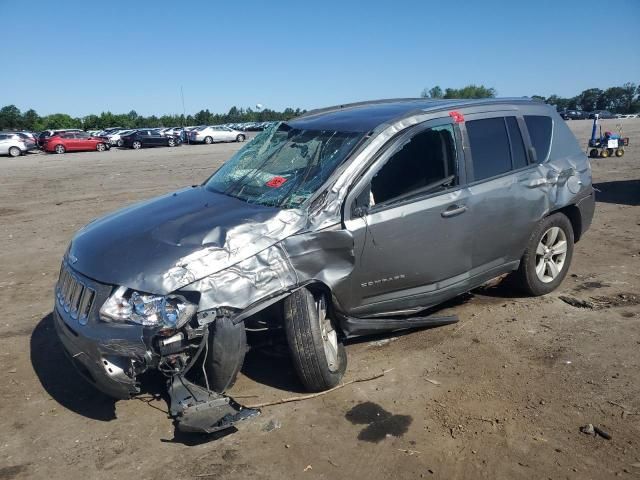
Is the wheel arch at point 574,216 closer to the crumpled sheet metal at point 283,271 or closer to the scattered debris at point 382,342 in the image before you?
the scattered debris at point 382,342

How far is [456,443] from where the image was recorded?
3.15 meters

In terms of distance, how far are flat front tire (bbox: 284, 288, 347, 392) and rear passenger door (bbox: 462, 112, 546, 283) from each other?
163cm

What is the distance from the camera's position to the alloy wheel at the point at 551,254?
17.1 ft

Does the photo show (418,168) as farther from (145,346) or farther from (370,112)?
(145,346)

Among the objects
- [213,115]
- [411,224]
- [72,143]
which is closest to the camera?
[411,224]

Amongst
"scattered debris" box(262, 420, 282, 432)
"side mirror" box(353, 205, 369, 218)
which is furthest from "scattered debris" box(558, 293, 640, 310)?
"scattered debris" box(262, 420, 282, 432)

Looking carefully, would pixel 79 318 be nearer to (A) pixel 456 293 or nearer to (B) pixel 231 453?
(B) pixel 231 453

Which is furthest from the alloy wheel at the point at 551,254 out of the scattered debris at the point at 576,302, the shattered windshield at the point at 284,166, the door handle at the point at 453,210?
the shattered windshield at the point at 284,166

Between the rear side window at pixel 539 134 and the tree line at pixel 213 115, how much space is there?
110ft

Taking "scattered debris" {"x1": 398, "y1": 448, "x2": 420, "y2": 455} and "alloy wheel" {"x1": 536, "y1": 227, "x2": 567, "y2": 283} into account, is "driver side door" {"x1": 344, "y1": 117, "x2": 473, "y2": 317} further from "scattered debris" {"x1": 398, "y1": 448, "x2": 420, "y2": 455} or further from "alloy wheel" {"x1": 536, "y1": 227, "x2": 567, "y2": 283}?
"alloy wheel" {"x1": 536, "y1": 227, "x2": 567, "y2": 283}

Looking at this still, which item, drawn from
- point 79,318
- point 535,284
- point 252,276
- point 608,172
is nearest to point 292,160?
point 252,276

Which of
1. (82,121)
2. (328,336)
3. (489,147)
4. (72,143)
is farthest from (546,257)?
(82,121)

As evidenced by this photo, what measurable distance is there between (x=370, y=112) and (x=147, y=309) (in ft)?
8.25

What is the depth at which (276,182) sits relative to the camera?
408 centimetres
